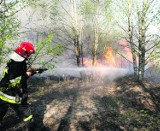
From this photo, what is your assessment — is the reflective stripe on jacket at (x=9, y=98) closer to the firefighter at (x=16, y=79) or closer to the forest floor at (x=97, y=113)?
the firefighter at (x=16, y=79)

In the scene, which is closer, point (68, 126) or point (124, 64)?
point (68, 126)

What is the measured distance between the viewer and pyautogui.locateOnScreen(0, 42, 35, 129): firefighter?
5.73 m

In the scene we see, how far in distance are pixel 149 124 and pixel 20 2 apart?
26.6ft

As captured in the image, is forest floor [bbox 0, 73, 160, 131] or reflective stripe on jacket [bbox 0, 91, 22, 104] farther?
forest floor [bbox 0, 73, 160, 131]

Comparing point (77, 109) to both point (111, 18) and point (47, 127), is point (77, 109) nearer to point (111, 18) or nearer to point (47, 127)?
Result: point (47, 127)

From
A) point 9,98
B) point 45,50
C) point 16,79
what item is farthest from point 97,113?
point 16,79

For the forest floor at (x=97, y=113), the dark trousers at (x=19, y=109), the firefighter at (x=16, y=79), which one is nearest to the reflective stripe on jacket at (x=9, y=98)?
the firefighter at (x=16, y=79)

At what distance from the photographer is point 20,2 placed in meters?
12.3

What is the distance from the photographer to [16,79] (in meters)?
5.82

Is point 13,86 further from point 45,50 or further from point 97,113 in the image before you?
point 45,50

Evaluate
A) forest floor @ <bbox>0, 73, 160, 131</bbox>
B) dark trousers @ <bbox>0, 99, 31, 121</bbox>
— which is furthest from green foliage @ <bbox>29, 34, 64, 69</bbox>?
dark trousers @ <bbox>0, 99, 31, 121</bbox>

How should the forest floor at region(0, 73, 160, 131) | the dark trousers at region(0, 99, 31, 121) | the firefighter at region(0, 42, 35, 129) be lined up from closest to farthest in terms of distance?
the firefighter at region(0, 42, 35, 129) < the dark trousers at region(0, 99, 31, 121) < the forest floor at region(0, 73, 160, 131)

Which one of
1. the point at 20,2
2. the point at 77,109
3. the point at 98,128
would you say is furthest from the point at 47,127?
the point at 20,2

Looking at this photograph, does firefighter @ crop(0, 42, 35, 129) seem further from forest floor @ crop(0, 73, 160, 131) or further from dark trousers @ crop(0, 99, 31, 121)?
forest floor @ crop(0, 73, 160, 131)
